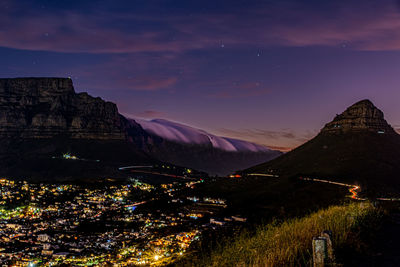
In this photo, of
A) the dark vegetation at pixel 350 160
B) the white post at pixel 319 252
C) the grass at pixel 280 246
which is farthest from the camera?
the dark vegetation at pixel 350 160

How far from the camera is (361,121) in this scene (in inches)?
4909

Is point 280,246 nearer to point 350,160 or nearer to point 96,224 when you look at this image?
point 96,224

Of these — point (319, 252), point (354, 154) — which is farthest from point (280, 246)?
point (354, 154)

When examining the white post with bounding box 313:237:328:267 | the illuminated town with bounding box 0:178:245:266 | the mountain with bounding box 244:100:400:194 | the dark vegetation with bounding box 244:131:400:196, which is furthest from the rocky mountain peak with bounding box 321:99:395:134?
the white post with bounding box 313:237:328:267

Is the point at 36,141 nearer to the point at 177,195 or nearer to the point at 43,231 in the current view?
the point at 177,195

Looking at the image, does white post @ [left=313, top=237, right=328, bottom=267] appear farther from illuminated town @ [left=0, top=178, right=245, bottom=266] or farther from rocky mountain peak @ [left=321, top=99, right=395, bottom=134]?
rocky mountain peak @ [left=321, top=99, right=395, bottom=134]

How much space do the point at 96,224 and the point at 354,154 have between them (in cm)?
7649

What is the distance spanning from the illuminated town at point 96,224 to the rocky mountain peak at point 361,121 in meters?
72.8

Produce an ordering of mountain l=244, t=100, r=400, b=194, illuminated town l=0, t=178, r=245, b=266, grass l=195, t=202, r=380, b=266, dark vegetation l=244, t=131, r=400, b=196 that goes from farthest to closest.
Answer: mountain l=244, t=100, r=400, b=194 → dark vegetation l=244, t=131, r=400, b=196 → illuminated town l=0, t=178, r=245, b=266 → grass l=195, t=202, r=380, b=266

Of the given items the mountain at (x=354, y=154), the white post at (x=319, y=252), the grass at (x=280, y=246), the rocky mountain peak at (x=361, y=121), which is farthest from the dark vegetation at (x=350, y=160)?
the white post at (x=319, y=252)

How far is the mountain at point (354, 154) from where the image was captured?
77875 millimetres

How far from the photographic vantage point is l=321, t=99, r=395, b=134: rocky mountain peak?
121 metres

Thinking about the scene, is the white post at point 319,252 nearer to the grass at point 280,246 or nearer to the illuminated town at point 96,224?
the grass at point 280,246

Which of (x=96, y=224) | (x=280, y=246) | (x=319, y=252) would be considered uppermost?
(x=319, y=252)
